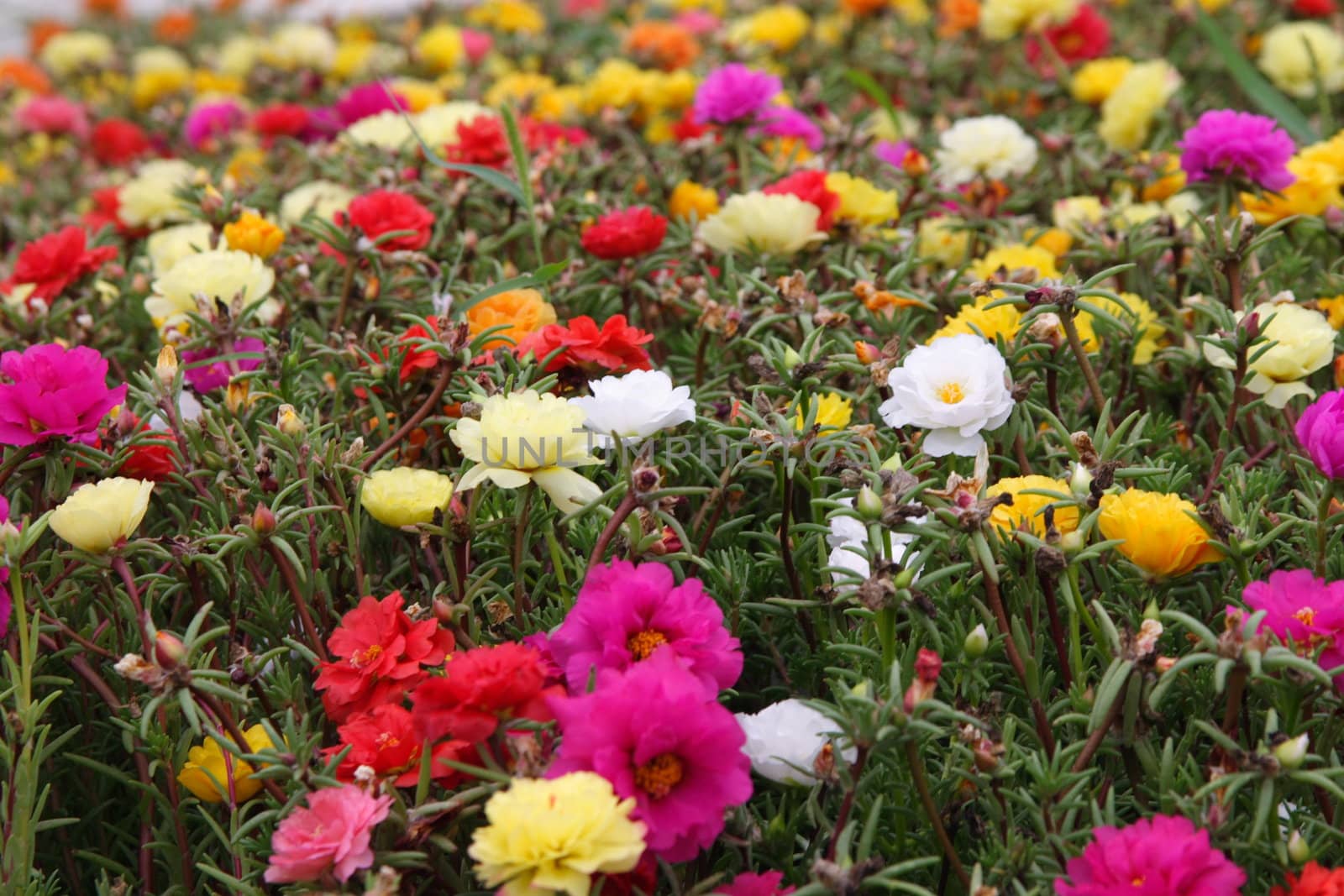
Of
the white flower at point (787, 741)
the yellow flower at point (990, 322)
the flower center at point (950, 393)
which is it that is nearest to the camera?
the white flower at point (787, 741)

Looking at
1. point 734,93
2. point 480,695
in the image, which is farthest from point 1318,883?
point 734,93

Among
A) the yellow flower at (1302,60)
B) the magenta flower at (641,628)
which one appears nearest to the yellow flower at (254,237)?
the magenta flower at (641,628)

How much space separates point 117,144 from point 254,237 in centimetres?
215

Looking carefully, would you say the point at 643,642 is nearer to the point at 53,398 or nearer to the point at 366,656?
the point at 366,656

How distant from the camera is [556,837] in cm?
108

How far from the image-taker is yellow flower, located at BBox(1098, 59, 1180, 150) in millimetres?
2717

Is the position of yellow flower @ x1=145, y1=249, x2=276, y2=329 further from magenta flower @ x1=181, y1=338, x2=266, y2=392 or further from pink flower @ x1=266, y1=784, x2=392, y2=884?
pink flower @ x1=266, y1=784, x2=392, y2=884

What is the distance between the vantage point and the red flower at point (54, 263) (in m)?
2.22

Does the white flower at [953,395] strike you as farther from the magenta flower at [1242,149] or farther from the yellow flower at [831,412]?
the magenta flower at [1242,149]

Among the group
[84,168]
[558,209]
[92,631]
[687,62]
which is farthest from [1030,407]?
[84,168]

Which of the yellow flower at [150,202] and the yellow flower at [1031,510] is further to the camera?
the yellow flower at [150,202]

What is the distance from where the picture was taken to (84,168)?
13.1 feet

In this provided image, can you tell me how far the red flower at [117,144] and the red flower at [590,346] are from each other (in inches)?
108

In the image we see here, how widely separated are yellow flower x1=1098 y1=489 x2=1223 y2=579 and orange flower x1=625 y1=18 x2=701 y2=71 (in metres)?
2.65
